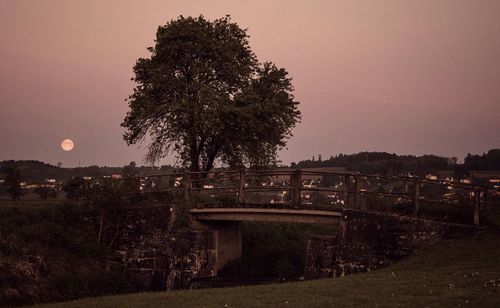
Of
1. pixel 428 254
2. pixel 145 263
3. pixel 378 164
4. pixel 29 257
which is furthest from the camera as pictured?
→ pixel 378 164

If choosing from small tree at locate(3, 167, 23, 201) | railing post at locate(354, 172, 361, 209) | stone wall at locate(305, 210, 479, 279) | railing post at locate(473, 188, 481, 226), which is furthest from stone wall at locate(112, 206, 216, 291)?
small tree at locate(3, 167, 23, 201)

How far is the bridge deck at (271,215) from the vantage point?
21.5 meters

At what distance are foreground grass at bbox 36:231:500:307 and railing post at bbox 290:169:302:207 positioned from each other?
5.22m

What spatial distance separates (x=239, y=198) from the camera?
23.4 meters

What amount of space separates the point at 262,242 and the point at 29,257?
12682 mm

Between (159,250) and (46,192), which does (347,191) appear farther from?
(46,192)

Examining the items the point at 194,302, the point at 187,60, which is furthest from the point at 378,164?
the point at 194,302

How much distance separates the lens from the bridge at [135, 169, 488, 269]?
1930 cm

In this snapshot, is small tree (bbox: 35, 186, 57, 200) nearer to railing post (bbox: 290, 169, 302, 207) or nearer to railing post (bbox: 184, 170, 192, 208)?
railing post (bbox: 184, 170, 192, 208)

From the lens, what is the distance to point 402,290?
13297mm

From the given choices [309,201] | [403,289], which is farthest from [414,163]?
[403,289]

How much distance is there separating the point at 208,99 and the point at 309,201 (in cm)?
1044

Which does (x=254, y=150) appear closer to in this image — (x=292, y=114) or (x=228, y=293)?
(x=292, y=114)

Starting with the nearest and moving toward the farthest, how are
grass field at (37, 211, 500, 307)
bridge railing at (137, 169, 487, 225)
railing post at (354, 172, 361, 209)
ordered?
grass field at (37, 211, 500, 307)
bridge railing at (137, 169, 487, 225)
railing post at (354, 172, 361, 209)
